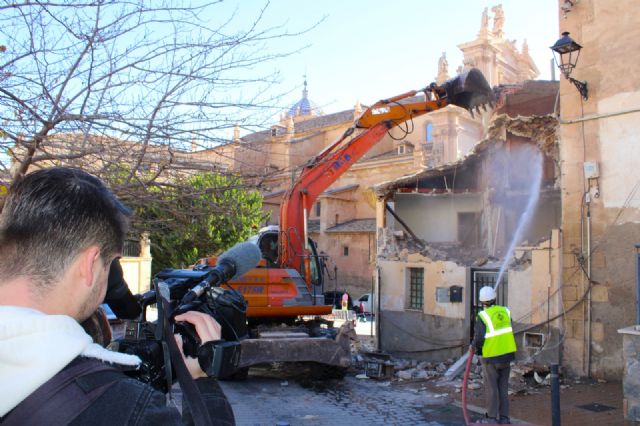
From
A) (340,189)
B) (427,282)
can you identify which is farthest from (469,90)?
(340,189)

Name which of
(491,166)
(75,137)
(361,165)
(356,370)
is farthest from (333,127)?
(75,137)

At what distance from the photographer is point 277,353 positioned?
9.63 meters

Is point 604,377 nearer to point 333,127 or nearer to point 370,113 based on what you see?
→ point 370,113

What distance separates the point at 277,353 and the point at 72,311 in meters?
8.58

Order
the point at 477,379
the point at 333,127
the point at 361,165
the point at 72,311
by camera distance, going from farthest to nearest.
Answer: the point at 333,127 → the point at 361,165 → the point at 477,379 → the point at 72,311

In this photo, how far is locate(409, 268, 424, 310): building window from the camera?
1369cm

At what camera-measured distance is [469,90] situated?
11.7 m

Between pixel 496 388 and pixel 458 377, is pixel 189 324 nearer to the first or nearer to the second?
pixel 496 388

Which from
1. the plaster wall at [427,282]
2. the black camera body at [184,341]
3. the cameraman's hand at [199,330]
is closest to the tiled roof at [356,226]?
the plaster wall at [427,282]

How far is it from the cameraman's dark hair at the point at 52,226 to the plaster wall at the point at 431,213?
15153mm

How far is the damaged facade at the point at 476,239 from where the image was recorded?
11109mm

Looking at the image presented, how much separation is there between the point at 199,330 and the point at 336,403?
783cm

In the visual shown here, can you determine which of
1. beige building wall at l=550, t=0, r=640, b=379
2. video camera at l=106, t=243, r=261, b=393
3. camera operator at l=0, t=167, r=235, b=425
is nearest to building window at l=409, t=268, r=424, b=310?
beige building wall at l=550, t=0, r=640, b=379

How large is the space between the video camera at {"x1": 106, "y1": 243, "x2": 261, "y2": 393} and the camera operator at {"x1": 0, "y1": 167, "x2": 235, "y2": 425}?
16 centimetres
